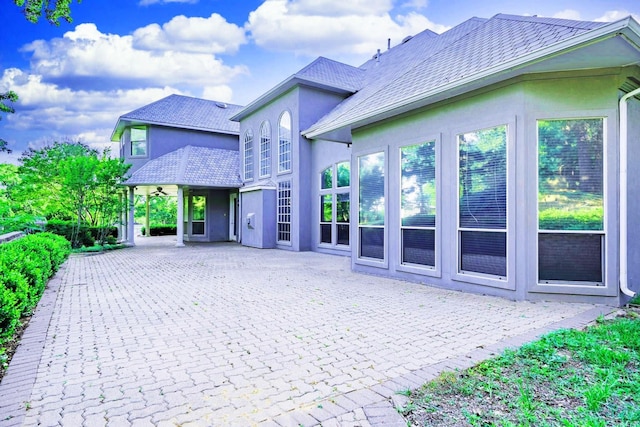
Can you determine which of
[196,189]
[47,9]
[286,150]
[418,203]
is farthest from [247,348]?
[196,189]

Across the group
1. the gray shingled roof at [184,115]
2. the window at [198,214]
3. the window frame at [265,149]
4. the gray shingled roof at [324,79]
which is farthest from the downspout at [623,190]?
the gray shingled roof at [184,115]

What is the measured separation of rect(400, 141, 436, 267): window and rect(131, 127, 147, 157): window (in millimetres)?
17085

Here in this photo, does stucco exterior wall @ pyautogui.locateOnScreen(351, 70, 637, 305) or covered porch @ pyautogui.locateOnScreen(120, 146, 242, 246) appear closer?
stucco exterior wall @ pyautogui.locateOnScreen(351, 70, 637, 305)

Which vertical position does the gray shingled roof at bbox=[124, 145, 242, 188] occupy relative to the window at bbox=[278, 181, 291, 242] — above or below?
above

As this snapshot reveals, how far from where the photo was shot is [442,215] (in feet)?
23.0

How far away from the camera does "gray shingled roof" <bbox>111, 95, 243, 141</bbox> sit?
64.8 feet

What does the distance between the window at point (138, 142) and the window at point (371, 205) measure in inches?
616

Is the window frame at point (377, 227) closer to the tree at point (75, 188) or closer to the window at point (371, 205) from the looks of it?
the window at point (371, 205)

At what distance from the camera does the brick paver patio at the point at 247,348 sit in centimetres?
264

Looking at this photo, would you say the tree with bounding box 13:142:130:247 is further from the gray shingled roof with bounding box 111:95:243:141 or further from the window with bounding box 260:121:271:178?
the window with bounding box 260:121:271:178

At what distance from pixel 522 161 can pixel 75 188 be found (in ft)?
53.3

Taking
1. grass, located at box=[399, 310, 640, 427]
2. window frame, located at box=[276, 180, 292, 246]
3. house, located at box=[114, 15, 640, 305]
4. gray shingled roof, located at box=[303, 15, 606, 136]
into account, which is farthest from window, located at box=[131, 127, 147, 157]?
grass, located at box=[399, 310, 640, 427]

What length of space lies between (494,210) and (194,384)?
540 centimetres

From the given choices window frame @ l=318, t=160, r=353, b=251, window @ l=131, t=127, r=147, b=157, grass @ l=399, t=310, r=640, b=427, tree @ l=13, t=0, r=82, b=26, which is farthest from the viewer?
window @ l=131, t=127, r=147, b=157
